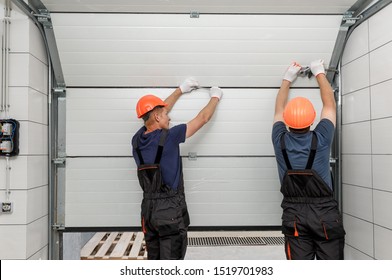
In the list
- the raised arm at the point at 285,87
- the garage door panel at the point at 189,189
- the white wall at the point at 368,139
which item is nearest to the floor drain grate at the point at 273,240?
the white wall at the point at 368,139

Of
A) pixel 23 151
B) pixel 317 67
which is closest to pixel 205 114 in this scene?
pixel 317 67

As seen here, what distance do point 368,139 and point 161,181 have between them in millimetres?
1634

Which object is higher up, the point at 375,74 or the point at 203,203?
the point at 375,74

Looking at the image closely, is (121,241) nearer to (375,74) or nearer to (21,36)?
(21,36)

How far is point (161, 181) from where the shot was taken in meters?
2.39

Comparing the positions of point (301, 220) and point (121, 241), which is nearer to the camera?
point (301, 220)

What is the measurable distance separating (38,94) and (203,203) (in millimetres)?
1679

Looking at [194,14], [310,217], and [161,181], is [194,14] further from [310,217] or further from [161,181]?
[310,217]

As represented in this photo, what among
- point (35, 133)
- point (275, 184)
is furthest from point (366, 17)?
point (35, 133)

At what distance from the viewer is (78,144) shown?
2816 mm

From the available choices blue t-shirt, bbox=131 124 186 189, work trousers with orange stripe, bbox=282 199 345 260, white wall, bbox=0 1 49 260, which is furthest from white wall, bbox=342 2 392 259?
white wall, bbox=0 1 49 260

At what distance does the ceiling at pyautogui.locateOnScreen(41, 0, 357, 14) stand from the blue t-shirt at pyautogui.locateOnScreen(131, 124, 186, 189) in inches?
37.2

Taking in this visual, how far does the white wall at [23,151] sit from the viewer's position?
92.9 inches

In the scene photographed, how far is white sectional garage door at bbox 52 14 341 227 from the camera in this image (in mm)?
2699
